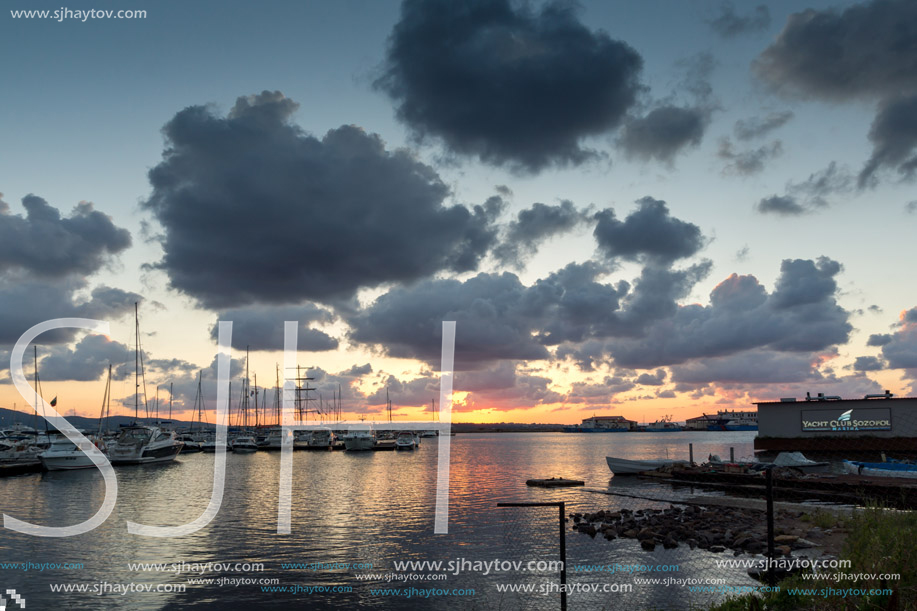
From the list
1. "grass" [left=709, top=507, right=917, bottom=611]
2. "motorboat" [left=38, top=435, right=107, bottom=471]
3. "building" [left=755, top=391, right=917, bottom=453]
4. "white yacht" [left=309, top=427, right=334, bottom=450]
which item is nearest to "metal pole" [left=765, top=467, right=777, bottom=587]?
"grass" [left=709, top=507, right=917, bottom=611]

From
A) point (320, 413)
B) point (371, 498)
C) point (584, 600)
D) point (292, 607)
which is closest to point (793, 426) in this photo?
point (371, 498)

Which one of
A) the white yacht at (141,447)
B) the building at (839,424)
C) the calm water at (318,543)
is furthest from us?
the white yacht at (141,447)

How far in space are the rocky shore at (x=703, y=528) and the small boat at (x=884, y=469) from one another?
18.3 m

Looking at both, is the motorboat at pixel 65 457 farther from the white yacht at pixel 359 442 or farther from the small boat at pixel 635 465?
the small boat at pixel 635 465

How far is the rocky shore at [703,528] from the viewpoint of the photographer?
28797 millimetres

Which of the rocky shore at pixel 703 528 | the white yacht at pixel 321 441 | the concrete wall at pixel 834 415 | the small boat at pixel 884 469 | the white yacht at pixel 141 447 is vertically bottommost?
Result: the white yacht at pixel 321 441

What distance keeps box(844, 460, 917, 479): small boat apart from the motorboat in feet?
294

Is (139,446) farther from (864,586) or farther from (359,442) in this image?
(864,586)

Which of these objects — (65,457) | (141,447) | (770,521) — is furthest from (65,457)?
(770,521)

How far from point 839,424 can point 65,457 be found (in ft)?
324

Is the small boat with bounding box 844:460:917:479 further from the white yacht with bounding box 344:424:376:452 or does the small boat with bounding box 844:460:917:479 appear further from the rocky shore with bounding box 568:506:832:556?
the white yacht with bounding box 344:424:376:452

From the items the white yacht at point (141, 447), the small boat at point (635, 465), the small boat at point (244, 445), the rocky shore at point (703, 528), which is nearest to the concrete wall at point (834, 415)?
the small boat at point (635, 465)

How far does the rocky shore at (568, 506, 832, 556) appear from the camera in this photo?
28.8 meters

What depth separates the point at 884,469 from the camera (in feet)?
166
